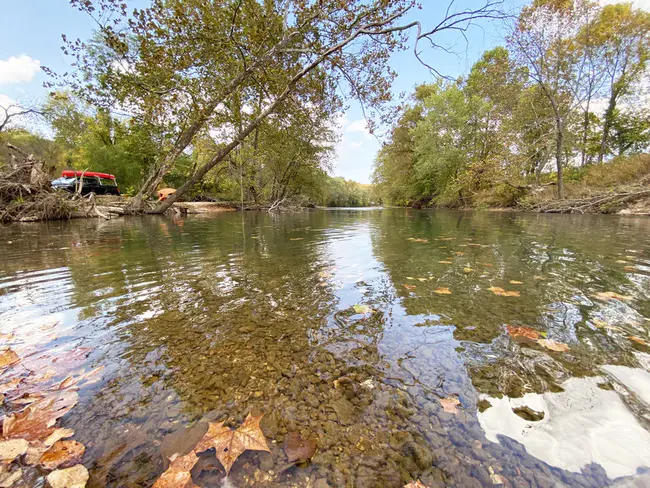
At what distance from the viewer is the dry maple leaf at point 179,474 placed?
1.09 metres

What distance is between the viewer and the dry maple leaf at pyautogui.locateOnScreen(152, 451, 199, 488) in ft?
3.57

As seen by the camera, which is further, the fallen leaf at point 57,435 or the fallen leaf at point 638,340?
the fallen leaf at point 638,340

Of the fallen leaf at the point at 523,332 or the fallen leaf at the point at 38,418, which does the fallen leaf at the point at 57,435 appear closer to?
the fallen leaf at the point at 38,418

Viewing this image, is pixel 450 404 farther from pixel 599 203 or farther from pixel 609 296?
pixel 599 203

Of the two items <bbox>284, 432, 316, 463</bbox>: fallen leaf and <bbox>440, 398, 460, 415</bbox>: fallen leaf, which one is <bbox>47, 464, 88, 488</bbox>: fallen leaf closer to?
<bbox>284, 432, 316, 463</bbox>: fallen leaf

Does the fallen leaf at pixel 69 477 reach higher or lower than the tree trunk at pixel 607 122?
lower

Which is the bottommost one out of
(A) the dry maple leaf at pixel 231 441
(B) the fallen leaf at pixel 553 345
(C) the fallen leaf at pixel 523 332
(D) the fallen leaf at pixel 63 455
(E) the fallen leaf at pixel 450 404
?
(A) the dry maple leaf at pixel 231 441

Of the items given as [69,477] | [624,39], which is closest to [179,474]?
[69,477]

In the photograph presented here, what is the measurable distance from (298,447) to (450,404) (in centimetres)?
91

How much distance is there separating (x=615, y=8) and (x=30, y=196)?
42007 millimetres

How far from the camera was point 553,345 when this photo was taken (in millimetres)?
2115

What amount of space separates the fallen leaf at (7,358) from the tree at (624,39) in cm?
3220

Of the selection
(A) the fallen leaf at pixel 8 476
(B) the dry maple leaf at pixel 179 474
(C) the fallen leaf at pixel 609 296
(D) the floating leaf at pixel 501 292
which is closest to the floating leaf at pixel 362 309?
(D) the floating leaf at pixel 501 292

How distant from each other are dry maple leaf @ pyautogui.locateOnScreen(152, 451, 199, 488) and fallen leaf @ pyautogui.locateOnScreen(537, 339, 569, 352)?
2.55 meters
